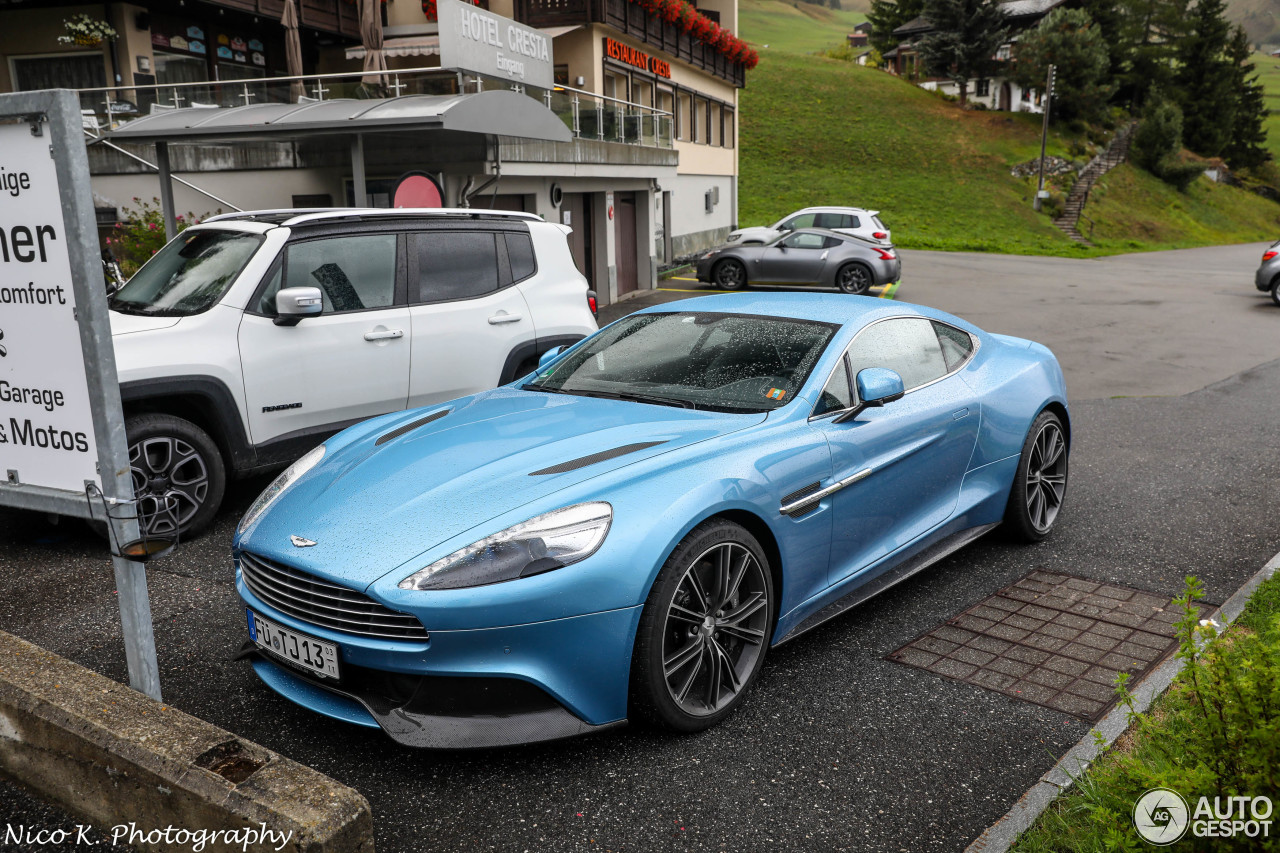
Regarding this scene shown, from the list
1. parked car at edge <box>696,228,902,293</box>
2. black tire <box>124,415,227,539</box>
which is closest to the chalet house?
parked car at edge <box>696,228,902,293</box>

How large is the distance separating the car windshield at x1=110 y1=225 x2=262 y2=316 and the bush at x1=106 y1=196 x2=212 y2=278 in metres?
7.87

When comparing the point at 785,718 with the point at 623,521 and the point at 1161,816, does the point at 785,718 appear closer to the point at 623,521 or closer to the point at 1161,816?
the point at 623,521

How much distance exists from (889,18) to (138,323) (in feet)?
295

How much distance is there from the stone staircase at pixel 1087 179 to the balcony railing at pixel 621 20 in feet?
71.7

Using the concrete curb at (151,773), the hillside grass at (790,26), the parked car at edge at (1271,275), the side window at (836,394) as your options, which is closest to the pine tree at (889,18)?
the hillside grass at (790,26)

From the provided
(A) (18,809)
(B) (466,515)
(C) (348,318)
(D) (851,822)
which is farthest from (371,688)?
(C) (348,318)

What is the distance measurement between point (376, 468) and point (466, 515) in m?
0.69

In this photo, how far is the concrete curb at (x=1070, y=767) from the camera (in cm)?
276

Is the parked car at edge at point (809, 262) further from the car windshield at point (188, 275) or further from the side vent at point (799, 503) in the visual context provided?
the side vent at point (799, 503)

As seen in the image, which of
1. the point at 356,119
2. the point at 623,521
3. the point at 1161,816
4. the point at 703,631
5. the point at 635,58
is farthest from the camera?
the point at 635,58

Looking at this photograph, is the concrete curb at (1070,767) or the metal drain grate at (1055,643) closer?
the concrete curb at (1070,767)

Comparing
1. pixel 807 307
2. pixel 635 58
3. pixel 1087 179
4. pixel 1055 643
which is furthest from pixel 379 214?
pixel 1087 179

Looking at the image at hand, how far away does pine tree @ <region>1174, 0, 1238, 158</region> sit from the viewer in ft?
222

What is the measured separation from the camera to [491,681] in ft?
9.73
